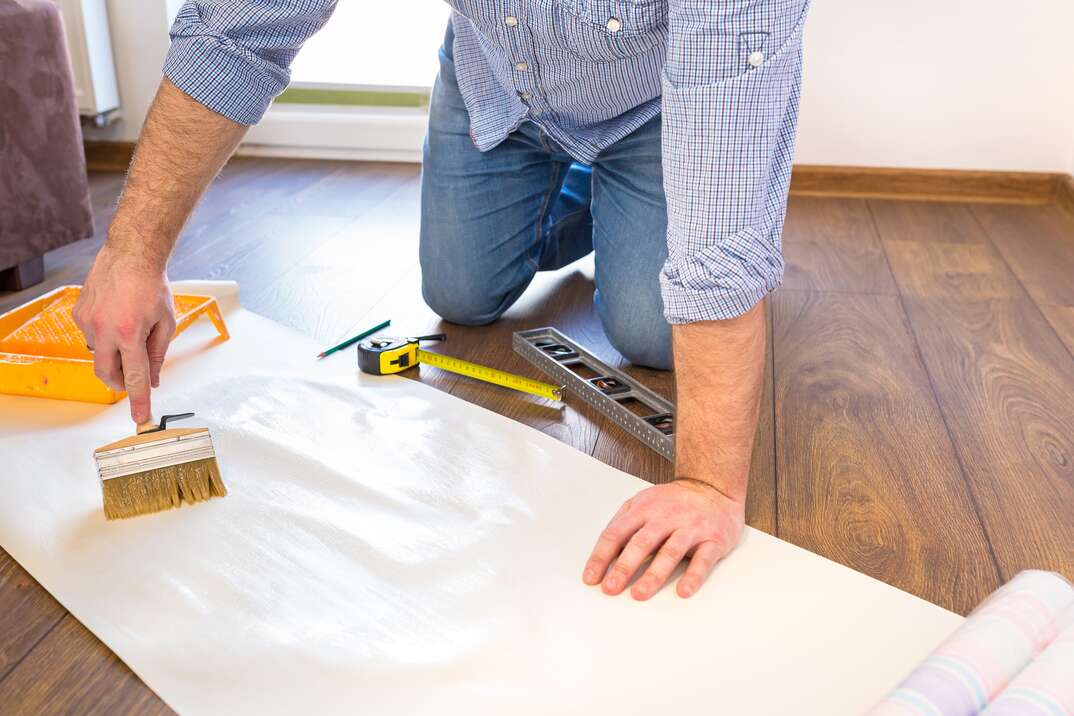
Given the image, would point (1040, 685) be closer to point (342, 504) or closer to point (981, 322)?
point (342, 504)

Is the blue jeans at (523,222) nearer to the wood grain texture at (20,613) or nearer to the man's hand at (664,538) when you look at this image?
the man's hand at (664,538)

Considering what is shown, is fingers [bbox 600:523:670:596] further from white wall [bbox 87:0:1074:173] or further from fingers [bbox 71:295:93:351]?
white wall [bbox 87:0:1074:173]

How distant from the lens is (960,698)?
0.77 meters

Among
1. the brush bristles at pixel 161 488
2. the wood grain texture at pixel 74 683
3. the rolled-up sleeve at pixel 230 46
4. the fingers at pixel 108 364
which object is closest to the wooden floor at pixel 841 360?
the wood grain texture at pixel 74 683

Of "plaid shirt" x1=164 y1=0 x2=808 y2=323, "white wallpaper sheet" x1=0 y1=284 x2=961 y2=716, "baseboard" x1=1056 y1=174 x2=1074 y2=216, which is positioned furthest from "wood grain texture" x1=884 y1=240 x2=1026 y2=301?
Answer: "white wallpaper sheet" x1=0 y1=284 x2=961 y2=716

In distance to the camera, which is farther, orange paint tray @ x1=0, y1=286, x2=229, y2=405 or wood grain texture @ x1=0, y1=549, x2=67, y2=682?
orange paint tray @ x1=0, y1=286, x2=229, y2=405

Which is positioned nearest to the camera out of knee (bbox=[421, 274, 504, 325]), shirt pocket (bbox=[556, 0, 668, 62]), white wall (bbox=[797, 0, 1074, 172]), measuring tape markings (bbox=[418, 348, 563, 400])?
shirt pocket (bbox=[556, 0, 668, 62])

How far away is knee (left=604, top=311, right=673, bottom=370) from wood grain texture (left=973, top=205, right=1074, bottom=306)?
2.96ft

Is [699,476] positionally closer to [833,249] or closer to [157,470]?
[157,470]

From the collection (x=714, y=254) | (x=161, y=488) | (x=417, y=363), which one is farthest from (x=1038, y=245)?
(x=161, y=488)

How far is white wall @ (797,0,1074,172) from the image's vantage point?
2539 millimetres

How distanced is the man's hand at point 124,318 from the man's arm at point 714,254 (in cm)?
54

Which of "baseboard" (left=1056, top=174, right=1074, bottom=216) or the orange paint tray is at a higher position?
the orange paint tray

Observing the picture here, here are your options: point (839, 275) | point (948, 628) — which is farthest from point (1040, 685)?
point (839, 275)
